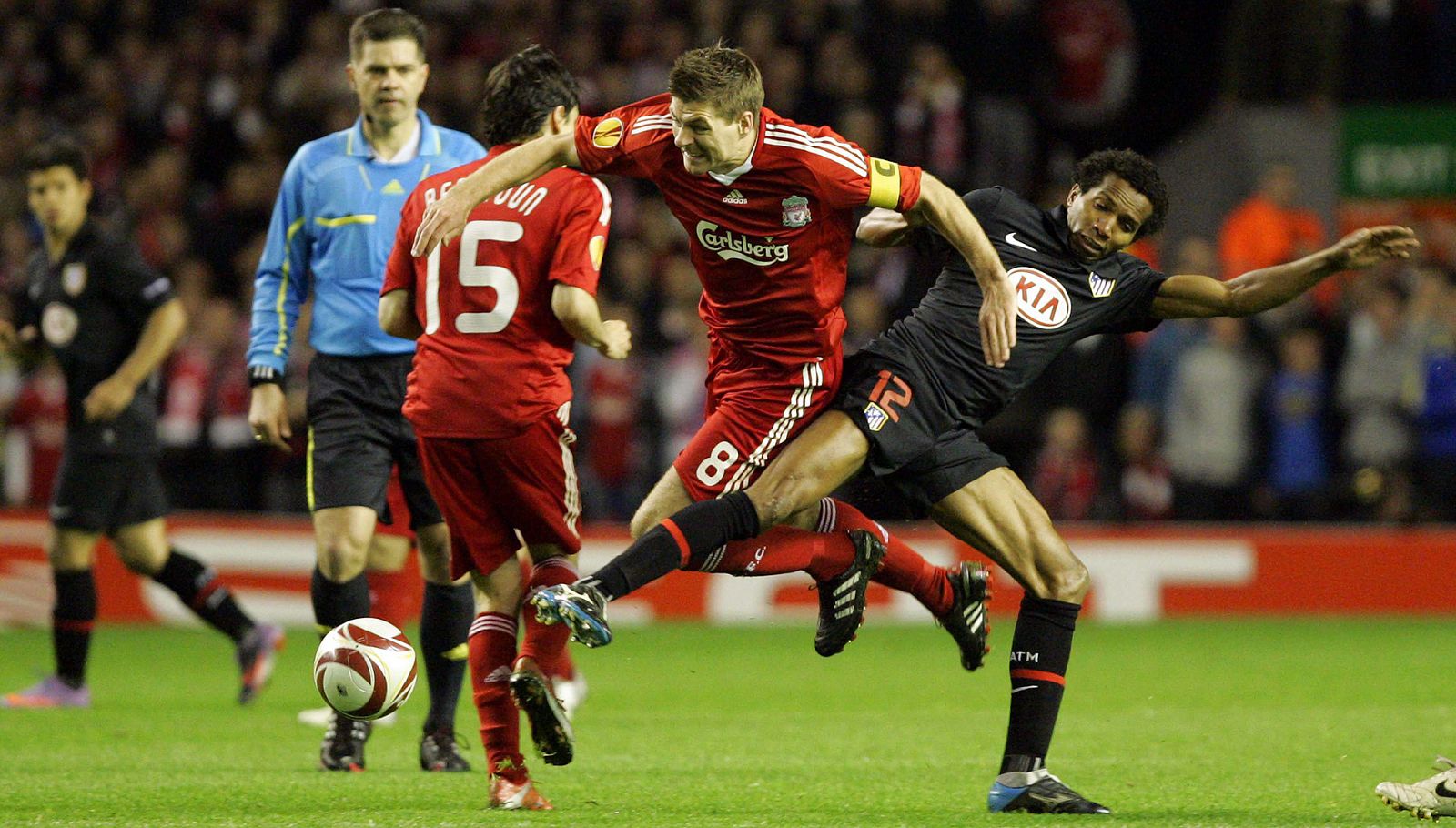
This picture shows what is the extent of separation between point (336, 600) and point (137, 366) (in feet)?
8.46

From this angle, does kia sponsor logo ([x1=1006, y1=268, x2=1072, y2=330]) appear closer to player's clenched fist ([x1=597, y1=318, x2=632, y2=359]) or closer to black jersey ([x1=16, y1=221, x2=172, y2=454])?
player's clenched fist ([x1=597, y1=318, x2=632, y2=359])

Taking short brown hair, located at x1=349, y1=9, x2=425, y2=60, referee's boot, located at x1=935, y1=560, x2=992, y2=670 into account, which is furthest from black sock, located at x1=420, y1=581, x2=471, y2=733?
short brown hair, located at x1=349, y1=9, x2=425, y2=60

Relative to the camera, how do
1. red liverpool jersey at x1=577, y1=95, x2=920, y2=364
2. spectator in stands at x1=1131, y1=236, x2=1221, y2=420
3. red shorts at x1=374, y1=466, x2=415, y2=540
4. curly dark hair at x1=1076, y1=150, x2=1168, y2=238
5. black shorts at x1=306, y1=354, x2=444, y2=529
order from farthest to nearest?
spectator in stands at x1=1131, y1=236, x2=1221, y2=420 → red shorts at x1=374, y1=466, x2=415, y2=540 → black shorts at x1=306, y1=354, x2=444, y2=529 → curly dark hair at x1=1076, y1=150, x2=1168, y2=238 → red liverpool jersey at x1=577, y1=95, x2=920, y2=364

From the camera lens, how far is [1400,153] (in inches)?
582

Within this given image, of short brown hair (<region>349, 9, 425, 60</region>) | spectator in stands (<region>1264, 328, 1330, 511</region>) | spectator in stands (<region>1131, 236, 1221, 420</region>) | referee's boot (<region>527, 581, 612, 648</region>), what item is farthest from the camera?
spectator in stands (<region>1131, 236, 1221, 420</region>)

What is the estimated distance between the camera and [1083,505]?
42.5ft

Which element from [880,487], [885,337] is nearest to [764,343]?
[885,337]

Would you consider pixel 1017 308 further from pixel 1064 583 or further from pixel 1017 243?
pixel 1064 583

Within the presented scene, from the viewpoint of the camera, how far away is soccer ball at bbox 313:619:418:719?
5.46 metres

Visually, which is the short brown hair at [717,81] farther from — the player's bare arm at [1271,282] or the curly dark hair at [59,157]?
the curly dark hair at [59,157]

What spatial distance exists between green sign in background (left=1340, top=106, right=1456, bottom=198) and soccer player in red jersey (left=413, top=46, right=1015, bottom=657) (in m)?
9.86

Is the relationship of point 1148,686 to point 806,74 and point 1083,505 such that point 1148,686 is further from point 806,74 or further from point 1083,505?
point 806,74

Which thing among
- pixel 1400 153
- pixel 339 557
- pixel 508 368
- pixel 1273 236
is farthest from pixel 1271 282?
pixel 1400 153

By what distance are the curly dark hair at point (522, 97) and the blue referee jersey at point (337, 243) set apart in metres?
1.07
